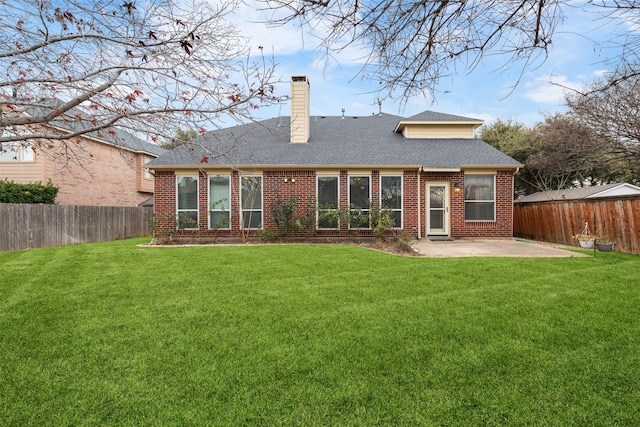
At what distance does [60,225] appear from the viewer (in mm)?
12641

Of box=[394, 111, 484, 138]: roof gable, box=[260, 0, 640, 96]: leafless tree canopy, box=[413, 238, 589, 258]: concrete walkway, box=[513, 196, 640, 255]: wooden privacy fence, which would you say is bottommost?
box=[413, 238, 589, 258]: concrete walkway

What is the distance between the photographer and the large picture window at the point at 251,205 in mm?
12359

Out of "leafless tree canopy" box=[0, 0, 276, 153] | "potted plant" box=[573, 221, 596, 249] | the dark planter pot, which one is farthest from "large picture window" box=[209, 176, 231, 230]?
the dark planter pot

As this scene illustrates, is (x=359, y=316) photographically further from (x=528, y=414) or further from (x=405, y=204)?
(x=405, y=204)

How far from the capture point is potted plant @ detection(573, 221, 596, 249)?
1010 centimetres

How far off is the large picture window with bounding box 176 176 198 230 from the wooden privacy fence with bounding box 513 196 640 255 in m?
12.8

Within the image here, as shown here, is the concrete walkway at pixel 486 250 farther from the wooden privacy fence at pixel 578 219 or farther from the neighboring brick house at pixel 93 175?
the neighboring brick house at pixel 93 175

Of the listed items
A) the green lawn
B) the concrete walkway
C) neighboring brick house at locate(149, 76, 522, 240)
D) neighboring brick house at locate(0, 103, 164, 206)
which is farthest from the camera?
neighboring brick house at locate(0, 103, 164, 206)

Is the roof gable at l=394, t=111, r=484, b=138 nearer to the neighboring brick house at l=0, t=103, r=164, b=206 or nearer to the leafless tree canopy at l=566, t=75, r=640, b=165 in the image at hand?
the leafless tree canopy at l=566, t=75, r=640, b=165

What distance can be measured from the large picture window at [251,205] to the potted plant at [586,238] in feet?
33.3

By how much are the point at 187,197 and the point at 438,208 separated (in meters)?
9.11

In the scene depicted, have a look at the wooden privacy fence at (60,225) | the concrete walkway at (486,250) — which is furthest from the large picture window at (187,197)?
the concrete walkway at (486,250)

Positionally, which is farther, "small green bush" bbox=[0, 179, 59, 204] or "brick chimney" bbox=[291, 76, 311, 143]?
"brick chimney" bbox=[291, 76, 311, 143]

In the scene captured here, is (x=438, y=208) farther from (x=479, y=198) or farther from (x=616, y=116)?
(x=616, y=116)
